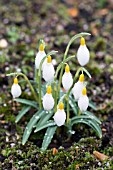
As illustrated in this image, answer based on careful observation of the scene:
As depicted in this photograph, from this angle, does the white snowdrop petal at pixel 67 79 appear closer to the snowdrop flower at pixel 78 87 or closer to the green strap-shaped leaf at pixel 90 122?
the snowdrop flower at pixel 78 87

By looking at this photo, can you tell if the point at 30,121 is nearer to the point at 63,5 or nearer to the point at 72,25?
the point at 72,25

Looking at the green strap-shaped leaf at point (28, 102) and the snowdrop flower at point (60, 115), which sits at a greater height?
the green strap-shaped leaf at point (28, 102)

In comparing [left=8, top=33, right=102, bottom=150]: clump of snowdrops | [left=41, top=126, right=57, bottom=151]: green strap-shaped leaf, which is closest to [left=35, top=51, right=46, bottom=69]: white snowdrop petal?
[left=8, top=33, right=102, bottom=150]: clump of snowdrops

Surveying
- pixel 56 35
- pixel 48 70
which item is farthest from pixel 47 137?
pixel 56 35

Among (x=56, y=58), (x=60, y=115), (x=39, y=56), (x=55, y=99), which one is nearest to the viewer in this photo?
(x=60, y=115)

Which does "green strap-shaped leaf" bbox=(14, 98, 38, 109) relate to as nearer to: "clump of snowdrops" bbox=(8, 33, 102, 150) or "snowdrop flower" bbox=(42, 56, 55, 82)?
"clump of snowdrops" bbox=(8, 33, 102, 150)

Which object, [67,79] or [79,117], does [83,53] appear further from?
[79,117]

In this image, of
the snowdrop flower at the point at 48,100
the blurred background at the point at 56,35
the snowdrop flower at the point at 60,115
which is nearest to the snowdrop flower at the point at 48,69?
the snowdrop flower at the point at 48,100
